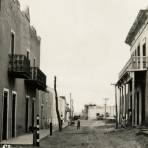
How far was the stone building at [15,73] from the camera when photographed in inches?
876

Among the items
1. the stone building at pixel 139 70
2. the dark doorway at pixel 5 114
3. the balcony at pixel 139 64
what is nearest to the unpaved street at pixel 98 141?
the dark doorway at pixel 5 114

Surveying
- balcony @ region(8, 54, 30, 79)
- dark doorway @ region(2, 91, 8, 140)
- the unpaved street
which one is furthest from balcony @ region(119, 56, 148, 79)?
dark doorway @ region(2, 91, 8, 140)

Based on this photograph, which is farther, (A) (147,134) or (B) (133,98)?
(B) (133,98)

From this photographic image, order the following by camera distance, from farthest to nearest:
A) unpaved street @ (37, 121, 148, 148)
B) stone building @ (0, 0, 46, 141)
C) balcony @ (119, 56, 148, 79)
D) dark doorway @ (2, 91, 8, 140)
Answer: balcony @ (119, 56, 148, 79)
dark doorway @ (2, 91, 8, 140)
stone building @ (0, 0, 46, 141)
unpaved street @ (37, 121, 148, 148)

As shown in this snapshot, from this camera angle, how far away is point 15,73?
76.9ft

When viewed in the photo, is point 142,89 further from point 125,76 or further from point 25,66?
point 25,66

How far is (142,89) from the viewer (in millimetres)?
33031

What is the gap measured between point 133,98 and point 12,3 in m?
15.4

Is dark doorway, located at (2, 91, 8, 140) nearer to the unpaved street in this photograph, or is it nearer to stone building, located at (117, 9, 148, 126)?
the unpaved street

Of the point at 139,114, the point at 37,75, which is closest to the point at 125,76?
the point at 139,114

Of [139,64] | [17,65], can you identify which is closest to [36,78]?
[17,65]

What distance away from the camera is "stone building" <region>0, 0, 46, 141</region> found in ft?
73.0

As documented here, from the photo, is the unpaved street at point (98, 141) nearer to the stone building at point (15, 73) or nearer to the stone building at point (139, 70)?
the stone building at point (15, 73)

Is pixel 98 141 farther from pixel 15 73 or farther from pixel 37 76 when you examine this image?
pixel 37 76
